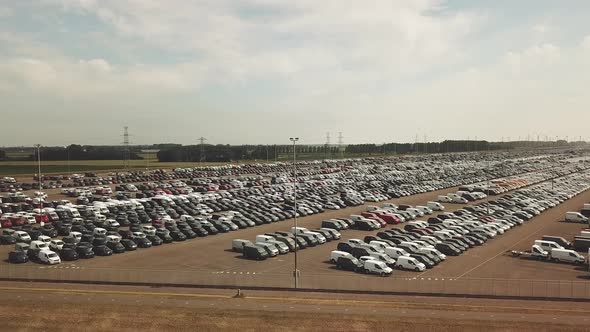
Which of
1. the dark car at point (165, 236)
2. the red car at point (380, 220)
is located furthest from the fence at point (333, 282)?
the red car at point (380, 220)

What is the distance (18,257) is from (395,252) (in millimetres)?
32113

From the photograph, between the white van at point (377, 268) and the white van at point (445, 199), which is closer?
the white van at point (377, 268)

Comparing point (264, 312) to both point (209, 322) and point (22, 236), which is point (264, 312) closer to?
point (209, 322)

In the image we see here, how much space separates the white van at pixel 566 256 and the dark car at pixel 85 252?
40.7 meters

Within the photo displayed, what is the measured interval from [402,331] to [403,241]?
21.7 m

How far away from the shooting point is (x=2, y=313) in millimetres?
27906

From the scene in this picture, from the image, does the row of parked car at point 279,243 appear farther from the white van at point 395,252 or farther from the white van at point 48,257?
the white van at point 48,257

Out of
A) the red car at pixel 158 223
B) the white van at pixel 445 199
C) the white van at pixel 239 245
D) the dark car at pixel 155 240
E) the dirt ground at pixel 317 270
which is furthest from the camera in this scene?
the white van at pixel 445 199

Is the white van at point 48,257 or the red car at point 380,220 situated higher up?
the red car at point 380,220

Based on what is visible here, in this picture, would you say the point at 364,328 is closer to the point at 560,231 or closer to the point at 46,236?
the point at 46,236

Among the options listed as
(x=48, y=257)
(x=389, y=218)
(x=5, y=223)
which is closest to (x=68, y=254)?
(x=48, y=257)

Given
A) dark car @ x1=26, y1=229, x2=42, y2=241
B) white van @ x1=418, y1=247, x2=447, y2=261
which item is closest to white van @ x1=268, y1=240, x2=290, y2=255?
white van @ x1=418, y1=247, x2=447, y2=261

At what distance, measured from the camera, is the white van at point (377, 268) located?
37812 millimetres

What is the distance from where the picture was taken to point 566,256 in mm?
42500
